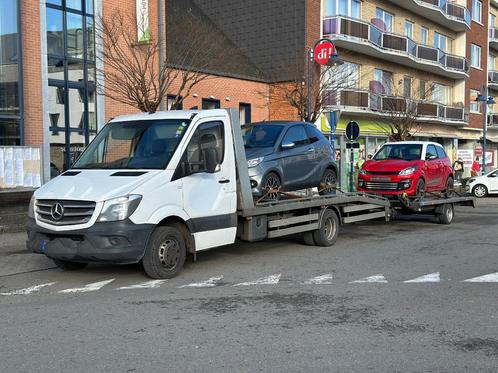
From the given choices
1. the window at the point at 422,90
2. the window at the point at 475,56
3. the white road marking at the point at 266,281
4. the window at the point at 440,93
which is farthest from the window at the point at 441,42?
the white road marking at the point at 266,281

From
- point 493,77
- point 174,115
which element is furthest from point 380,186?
point 493,77

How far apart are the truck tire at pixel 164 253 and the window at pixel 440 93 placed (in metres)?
31.7

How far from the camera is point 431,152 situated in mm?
14359

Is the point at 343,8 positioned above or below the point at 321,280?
above

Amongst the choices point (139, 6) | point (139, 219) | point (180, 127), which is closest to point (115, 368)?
point (139, 219)

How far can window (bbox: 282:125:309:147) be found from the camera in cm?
1047

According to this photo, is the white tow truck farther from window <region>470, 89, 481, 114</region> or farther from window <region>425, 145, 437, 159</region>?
window <region>470, 89, 481, 114</region>

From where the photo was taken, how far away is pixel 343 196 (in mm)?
11055

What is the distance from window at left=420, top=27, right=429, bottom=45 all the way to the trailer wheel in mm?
23147

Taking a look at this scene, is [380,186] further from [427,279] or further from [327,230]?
[427,279]

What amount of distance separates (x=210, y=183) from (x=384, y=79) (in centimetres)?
2484

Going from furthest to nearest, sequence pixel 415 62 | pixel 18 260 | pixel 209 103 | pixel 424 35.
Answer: pixel 424 35
pixel 415 62
pixel 209 103
pixel 18 260

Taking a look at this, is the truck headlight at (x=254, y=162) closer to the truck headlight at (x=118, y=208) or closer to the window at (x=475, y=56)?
the truck headlight at (x=118, y=208)

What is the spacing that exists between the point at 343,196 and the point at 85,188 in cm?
551
